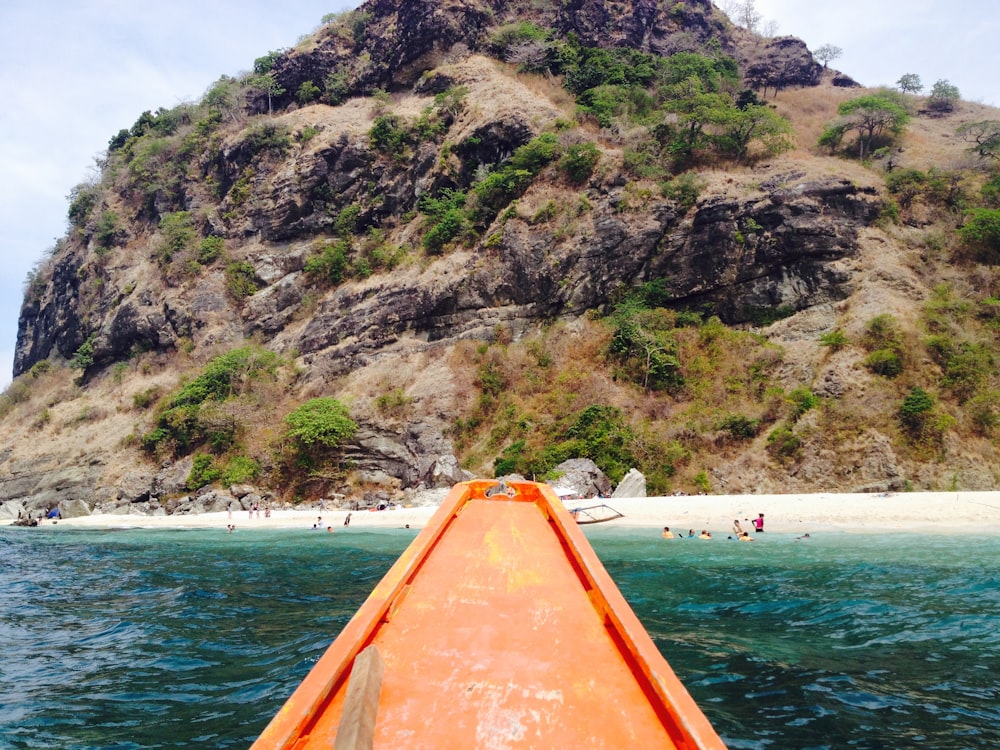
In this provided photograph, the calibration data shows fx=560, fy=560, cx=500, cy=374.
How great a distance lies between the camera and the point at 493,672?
2.77 meters

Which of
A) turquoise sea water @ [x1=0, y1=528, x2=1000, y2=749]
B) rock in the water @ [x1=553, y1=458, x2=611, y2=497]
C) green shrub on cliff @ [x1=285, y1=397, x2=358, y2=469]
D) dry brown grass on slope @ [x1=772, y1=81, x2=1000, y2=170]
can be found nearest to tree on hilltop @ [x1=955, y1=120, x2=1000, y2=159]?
dry brown grass on slope @ [x1=772, y1=81, x2=1000, y2=170]

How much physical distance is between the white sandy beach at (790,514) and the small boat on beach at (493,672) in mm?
14882

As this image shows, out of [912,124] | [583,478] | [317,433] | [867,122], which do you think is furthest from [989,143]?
[317,433]

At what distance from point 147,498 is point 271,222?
23762mm

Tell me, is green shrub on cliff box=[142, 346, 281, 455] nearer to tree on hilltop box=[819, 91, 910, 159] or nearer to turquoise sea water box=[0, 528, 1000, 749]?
turquoise sea water box=[0, 528, 1000, 749]

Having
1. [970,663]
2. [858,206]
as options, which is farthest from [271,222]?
[970,663]

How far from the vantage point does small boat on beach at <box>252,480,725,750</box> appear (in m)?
2.22

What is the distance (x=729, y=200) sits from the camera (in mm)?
31531

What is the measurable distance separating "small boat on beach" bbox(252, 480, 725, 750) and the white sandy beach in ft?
48.8

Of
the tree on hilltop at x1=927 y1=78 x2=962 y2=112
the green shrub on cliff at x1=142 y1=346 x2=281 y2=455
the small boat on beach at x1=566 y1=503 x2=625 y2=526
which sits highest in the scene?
the tree on hilltop at x1=927 y1=78 x2=962 y2=112

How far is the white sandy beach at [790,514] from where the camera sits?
15.9 meters

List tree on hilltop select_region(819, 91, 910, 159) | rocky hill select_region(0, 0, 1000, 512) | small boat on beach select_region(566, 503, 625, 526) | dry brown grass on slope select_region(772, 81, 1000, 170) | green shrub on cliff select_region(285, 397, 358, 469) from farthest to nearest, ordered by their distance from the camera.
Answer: tree on hilltop select_region(819, 91, 910, 159), dry brown grass on slope select_region(772, 81, 1000, 170), green shrub on cliff select_region(285, 397, 358, 469), rocky hill select_region(0, 0, 1000, 512), small boat on beach select_region(566, 503, 625, 526)

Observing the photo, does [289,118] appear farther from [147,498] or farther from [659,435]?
[659,435]

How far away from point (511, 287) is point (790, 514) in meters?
20.5
